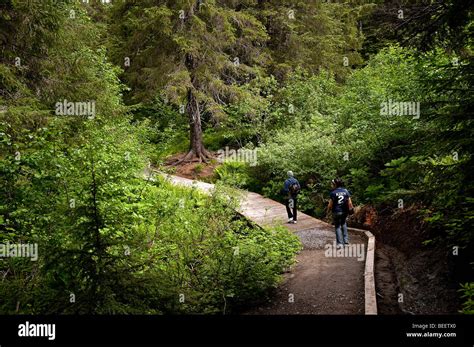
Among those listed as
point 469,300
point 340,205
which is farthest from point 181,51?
point 469,300

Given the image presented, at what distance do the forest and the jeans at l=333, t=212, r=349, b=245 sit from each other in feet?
3.26

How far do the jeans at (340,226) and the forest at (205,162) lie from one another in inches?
39.1

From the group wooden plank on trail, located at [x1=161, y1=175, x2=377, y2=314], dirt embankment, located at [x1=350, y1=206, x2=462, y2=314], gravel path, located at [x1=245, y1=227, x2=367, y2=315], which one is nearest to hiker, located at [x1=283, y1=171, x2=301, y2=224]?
wooden plank on trail, located at [x1=161, y1=175, x2=377, y2=314]

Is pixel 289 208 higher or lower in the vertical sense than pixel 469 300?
higher

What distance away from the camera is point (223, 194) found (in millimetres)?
12320

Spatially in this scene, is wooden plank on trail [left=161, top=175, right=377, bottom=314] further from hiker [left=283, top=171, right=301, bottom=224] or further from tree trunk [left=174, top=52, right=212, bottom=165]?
tree trunk [left=174, top=52, right=212, bottom=165]

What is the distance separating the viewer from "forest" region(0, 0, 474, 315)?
6012mm

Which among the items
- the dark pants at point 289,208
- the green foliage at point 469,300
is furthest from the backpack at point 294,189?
the green foliage at point 469,300

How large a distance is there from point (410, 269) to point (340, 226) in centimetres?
205

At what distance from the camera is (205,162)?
2450 cm

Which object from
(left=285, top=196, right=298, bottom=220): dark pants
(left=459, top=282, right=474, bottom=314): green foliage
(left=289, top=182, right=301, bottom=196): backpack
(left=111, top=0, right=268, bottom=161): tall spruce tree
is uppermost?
(left=111, top=0, right=268, bottom=161): tall spruce tree

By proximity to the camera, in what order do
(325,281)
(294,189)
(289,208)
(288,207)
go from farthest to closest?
1. (289,208)
2. (288,207)
3. (294,189)
4. (325,281)

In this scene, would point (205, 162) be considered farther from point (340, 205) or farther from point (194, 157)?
point (340, 205)

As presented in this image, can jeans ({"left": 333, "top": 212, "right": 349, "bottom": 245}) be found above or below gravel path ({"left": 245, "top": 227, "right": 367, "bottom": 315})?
above
